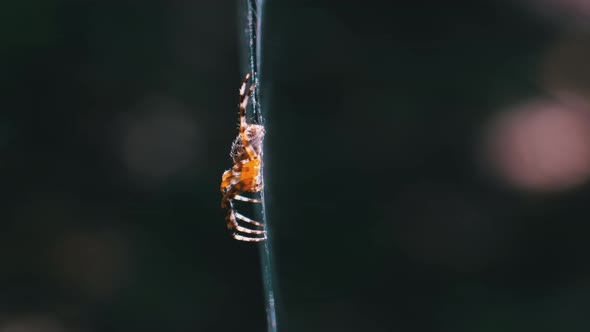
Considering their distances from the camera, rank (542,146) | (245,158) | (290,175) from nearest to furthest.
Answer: (245,158)
(542,146)
(290,175)

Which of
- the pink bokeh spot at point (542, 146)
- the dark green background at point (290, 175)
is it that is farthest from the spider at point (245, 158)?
the pink bokeh spot at point (542, 146)

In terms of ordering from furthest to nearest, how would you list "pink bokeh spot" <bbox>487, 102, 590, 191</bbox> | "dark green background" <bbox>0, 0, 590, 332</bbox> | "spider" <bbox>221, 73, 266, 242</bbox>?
"dark green background" <bbox>0, 0, 590, 332</bbox> → "pink bokeh spot" <bbox>487, 102, 590, 191</bbox> → "spider" <bbox>221, 73, 266, 242</bbox>

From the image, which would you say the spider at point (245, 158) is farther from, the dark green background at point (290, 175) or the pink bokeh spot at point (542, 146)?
the pink bokeh spot at point (542, 146)

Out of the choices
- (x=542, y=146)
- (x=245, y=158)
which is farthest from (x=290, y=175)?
(x=245, y=158)

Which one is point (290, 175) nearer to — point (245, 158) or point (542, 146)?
point (542, 146)

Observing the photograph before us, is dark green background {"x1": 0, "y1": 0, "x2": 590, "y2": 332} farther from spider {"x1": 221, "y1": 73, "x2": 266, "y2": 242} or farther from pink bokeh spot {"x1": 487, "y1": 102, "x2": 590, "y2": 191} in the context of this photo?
spider {"x1": 221, "y1": 73, "x2": 266, "y2": 242}

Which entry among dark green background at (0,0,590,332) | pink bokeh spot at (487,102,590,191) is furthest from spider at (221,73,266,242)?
pink bokeh spot at (487,102,590,191)

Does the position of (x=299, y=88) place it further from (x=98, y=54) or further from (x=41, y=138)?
(x=41, y=138)

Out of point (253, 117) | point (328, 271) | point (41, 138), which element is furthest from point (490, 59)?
point (41, 138)

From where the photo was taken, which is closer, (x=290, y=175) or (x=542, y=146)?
(x=542, y=146)
